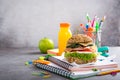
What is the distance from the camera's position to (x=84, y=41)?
108 cm

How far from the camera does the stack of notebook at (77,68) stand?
3.23 feet

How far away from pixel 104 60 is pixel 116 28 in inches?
38.1

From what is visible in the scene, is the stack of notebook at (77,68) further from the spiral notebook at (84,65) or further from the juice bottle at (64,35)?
the juice bottle at (64,35)

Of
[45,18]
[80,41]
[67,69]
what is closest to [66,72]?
[67,69]

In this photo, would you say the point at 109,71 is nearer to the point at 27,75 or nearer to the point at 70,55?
the point at 70,55

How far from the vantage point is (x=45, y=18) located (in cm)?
204

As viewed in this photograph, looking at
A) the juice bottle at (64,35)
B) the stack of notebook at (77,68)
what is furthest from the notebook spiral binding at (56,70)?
the juice bottle at (64,35)

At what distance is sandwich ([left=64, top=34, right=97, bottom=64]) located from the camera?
1.04m

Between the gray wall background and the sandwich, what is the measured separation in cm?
97

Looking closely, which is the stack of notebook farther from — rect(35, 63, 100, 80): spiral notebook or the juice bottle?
the juice bottle

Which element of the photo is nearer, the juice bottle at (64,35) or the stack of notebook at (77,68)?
the stack of notebook at (77,68)

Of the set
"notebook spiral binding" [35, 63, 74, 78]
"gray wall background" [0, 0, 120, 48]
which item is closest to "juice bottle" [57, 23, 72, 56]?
"notebook spiral binding" [35, 63, 74, 78]

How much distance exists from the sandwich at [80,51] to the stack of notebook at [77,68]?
0.07 ft

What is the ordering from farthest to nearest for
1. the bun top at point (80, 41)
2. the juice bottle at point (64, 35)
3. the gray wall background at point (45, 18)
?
the gray wall background at point (45, 18) → the juice bottle at point (64, 35) → the bun top at point (80, 41)
